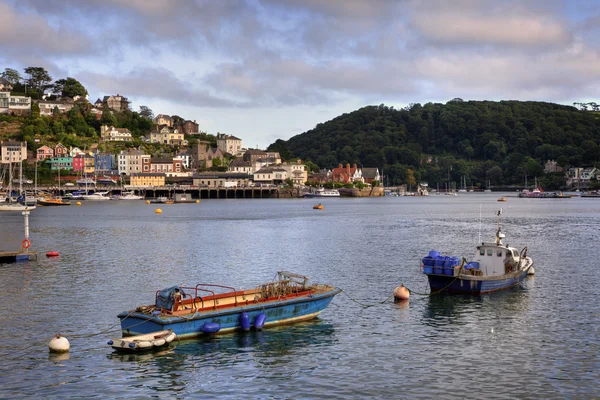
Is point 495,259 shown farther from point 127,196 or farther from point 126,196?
point 126,196

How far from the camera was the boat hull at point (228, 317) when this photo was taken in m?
25.6

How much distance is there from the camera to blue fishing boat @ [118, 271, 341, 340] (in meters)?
25.8

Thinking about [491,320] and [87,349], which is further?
[491,320]

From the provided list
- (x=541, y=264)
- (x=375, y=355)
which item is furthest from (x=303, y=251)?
(x=375, y=355)

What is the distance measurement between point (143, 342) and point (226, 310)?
3885 millimetres

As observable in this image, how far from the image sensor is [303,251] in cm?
5972

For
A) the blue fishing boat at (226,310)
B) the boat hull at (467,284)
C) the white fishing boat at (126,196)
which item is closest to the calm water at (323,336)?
the blue fishing boat at (226,310)

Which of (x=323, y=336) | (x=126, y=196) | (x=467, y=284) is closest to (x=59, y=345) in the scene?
(x=323, y=336)

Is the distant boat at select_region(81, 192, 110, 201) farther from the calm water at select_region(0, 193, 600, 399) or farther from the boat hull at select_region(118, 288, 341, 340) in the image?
the boat hull at select_region(118, 288, 341, 340)

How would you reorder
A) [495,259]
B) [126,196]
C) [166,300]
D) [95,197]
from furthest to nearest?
[126,196], [95,197], [495,259], [166,300]

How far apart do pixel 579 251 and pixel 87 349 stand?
47908 millimetres

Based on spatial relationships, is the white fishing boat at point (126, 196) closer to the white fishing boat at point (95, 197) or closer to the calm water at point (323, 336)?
the white fishing boat at point (95, 197)

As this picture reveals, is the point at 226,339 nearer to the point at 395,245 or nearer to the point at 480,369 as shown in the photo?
the point at 480,369

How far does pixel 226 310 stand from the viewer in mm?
27031
